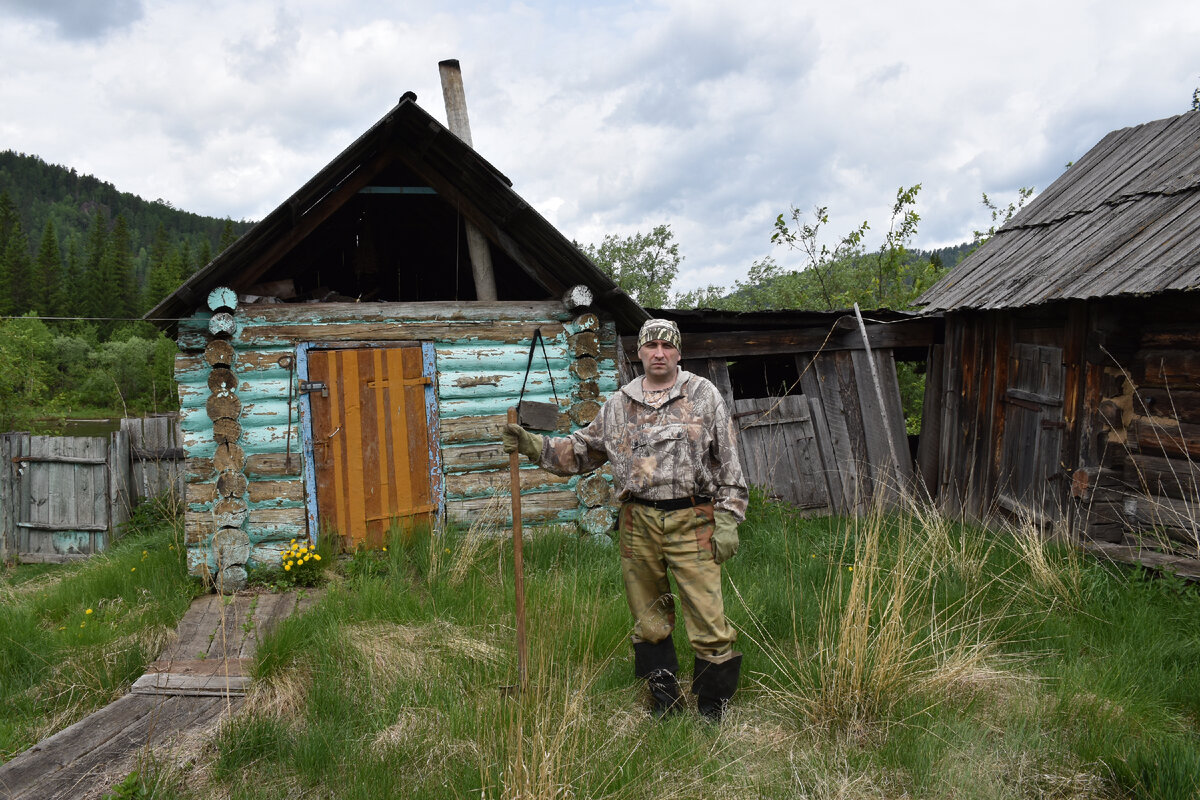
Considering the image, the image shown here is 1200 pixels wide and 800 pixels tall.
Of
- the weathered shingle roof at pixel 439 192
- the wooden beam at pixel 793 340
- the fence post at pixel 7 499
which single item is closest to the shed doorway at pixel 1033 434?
the wooden beam at pixel 793 340

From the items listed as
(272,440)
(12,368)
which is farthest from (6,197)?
(272,440)

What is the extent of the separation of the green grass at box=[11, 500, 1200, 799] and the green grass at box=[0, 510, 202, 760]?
4.09 feet

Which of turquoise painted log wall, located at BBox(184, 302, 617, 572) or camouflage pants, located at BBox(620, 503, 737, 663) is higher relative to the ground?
turquoise painted log wall, located at BBox(184, 302, 617, 572)

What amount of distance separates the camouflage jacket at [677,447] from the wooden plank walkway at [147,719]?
2.07m

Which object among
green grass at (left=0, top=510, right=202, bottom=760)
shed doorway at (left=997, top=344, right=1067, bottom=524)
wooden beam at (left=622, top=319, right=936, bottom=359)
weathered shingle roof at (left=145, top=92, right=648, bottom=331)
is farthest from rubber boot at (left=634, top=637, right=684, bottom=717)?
wooden beam at (left=622, top=319, right=936, bottom=359)

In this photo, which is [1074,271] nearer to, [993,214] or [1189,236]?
[1189,236]

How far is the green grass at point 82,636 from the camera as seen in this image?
445 cm

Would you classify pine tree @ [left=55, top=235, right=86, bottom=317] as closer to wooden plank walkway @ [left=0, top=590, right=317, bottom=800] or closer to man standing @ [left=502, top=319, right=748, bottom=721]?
wooden plank walkway @ [left=0, top=590, right=317, bottom=800]

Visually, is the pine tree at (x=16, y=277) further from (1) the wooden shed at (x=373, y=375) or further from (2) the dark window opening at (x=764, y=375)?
(2) the dark window opening at (x=764, y=375)

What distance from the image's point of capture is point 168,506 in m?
9.92

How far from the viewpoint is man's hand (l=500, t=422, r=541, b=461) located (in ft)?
11.8

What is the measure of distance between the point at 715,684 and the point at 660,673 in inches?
11.6

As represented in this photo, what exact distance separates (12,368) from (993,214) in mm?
22257

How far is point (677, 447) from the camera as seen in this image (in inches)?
144
